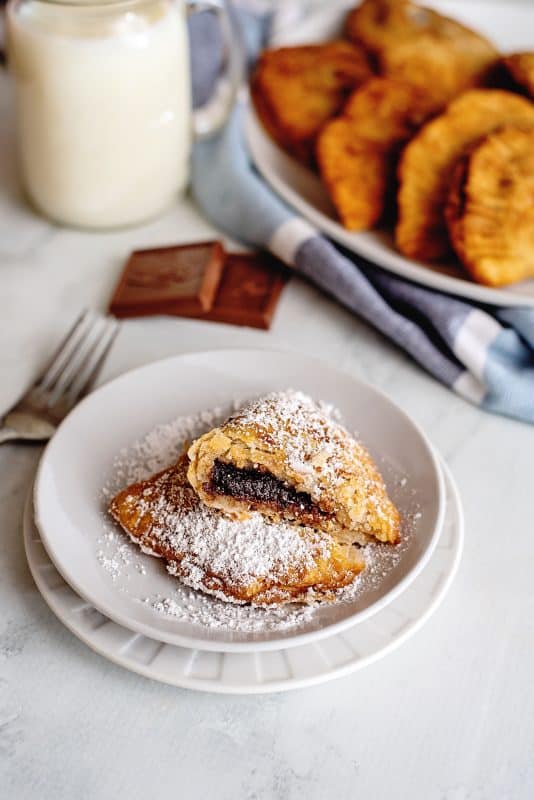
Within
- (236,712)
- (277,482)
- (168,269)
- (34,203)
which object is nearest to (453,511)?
(277,482)

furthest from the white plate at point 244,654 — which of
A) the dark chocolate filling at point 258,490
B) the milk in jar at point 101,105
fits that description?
the milk in jar at point 101,105

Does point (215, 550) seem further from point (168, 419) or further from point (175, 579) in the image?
point (168, 419)

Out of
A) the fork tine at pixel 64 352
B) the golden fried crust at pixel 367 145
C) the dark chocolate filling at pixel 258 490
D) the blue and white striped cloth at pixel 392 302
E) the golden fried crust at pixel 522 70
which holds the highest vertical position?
the golden fried crust at pixel 522 70

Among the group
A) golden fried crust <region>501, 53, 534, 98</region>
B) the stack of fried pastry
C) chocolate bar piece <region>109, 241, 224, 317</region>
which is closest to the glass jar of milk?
chocolate bar piece <region>109, 241, 224, 317</region>

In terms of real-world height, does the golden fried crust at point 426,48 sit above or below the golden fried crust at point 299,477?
above

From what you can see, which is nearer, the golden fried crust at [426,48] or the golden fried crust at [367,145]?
the golden fried crust at [367,145]

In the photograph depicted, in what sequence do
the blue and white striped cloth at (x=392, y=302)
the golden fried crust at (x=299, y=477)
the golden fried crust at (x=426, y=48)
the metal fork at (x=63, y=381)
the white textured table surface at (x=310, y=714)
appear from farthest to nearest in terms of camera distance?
the golden fried crust at (x=426, y=48) → the blue and white striped cloth at (x=392, y=302) → the metal fork at (x=63, y=381) → the golden fried crust at (x=299, y=477) → the white textured table surface at (x=310, y=714)

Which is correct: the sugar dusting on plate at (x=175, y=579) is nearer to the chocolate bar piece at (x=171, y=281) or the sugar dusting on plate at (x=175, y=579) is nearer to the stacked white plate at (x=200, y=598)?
the stacked white plate at (x=200, y=598)
